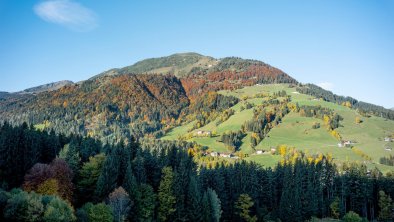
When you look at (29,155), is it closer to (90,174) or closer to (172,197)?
(90,174)

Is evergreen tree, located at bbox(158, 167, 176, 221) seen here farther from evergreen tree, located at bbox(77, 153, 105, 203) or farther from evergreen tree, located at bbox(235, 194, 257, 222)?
evergreen tree, located at bbox(235, 194, 257, 222)

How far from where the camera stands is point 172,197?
93375 mm

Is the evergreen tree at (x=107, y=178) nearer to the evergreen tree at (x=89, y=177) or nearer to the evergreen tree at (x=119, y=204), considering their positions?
the evergreen tree at (x=89, y=177)

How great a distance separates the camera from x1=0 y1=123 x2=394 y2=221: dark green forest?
2980 inches

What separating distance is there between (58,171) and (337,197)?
9883cm

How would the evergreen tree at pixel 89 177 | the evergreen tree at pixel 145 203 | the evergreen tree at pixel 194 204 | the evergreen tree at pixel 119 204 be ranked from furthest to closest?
the evergreen tree at pixel 194 204, the evergreen tree at pixel 89 177, the evergreen tree at pixel 145 203, the evergreen tree at pixel 119 204

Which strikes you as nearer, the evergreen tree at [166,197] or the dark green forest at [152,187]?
the dark green forest at [152,187]

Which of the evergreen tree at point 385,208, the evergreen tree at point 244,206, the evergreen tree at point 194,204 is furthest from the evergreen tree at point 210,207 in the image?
the evergreen tree at point 385,208

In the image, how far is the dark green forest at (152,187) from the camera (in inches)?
2980

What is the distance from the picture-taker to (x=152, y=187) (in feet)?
318

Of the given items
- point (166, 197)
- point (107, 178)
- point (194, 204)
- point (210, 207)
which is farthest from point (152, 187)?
point (210, 207)

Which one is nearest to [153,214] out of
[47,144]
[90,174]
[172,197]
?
[172,197]

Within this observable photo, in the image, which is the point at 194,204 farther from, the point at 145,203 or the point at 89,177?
the point at 89,177

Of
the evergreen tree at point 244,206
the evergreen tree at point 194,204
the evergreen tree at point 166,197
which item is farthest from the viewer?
the evergreen tree at point 244,206
